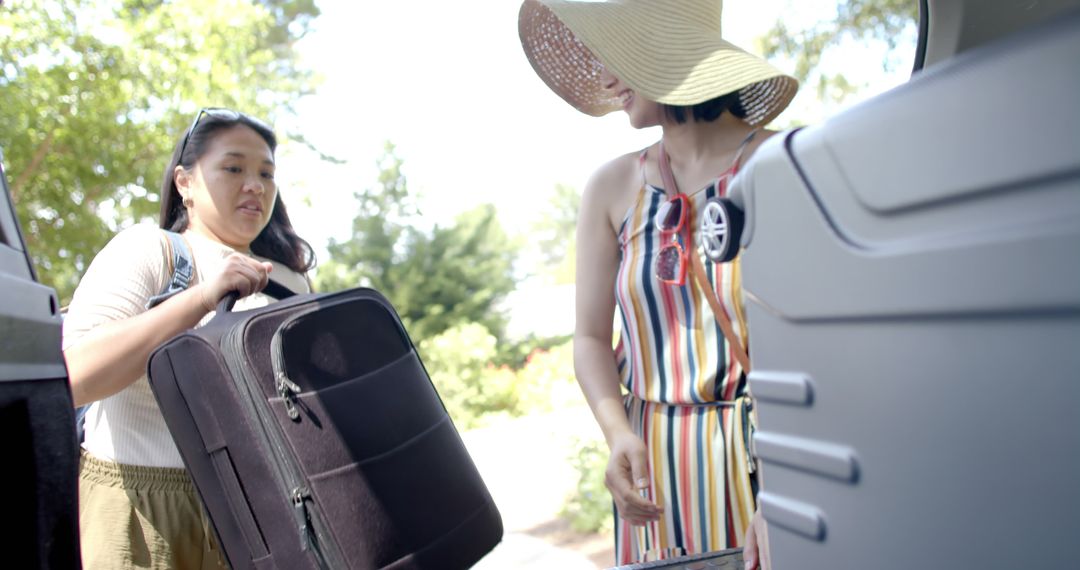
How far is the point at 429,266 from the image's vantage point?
674 inches

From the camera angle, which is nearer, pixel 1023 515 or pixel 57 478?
pixel 1023 515

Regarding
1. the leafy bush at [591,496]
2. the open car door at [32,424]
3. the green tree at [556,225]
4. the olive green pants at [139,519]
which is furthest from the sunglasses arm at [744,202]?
the green tree at [556,225]

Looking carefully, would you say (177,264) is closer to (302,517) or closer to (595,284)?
(302,517)

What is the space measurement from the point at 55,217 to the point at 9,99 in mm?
1633

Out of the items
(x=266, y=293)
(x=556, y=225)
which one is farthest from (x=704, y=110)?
(x=556, y=225)

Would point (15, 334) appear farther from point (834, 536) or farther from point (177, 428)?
point (834, 536)

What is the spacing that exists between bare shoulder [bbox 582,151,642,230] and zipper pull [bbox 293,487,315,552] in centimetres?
85

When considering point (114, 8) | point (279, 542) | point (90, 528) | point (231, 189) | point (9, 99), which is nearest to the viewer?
point (279, 542)

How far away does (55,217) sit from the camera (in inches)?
345

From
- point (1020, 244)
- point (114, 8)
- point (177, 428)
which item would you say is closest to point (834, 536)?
point (1020, 244)

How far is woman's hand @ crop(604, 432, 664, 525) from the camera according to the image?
172 cm

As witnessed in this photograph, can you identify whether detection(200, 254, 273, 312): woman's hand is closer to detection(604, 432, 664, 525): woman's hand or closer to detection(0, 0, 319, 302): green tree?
detection(604, 432, 664, 525): woman's hand

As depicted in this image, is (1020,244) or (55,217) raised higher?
(55,217)

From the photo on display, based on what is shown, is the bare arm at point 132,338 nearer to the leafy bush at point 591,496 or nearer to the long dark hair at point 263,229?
the long dark hair at point 263,229
